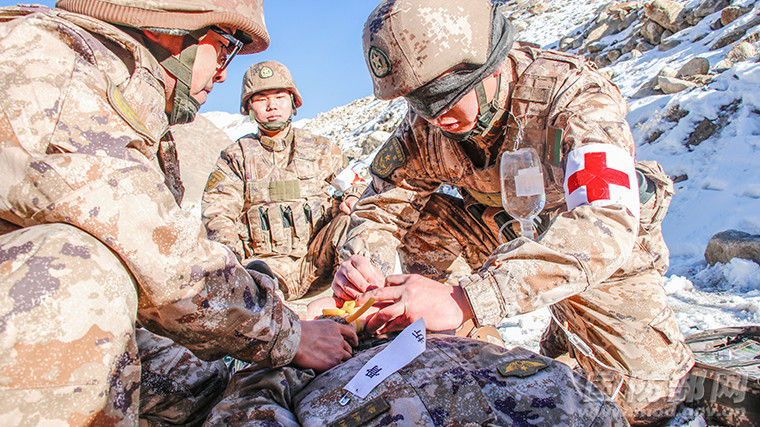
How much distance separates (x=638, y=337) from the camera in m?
2.64

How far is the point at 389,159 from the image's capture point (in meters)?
3.36

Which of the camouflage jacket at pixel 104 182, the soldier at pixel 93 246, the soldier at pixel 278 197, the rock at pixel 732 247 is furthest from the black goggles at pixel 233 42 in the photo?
the rock at pixel 732 247

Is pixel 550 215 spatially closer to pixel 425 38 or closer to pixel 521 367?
pixel 425 38

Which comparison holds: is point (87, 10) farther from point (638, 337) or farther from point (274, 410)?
point (638, 337)

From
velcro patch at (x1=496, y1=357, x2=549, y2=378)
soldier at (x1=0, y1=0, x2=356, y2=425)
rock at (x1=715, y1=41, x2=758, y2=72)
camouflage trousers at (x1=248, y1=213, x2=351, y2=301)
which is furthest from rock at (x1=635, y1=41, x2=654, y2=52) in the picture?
soldier at (x1=0, y1=0, x2=356, y2=425)

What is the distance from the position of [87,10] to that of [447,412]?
193 centimetres

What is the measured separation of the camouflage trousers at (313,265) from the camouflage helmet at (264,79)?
65.2 inches

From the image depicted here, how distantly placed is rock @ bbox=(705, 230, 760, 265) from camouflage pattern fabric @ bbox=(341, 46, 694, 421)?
1.87 meters

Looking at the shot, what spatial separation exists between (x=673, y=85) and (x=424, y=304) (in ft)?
28.7

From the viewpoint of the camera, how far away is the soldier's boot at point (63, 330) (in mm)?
1100

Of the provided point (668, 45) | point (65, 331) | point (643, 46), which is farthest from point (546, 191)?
point (643, 46)

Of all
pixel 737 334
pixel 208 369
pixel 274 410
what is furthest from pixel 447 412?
pixel 737 334

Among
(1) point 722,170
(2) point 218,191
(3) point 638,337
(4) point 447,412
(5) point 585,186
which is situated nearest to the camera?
(4) point 447,412

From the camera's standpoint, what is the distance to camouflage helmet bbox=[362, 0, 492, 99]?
2.27 m
